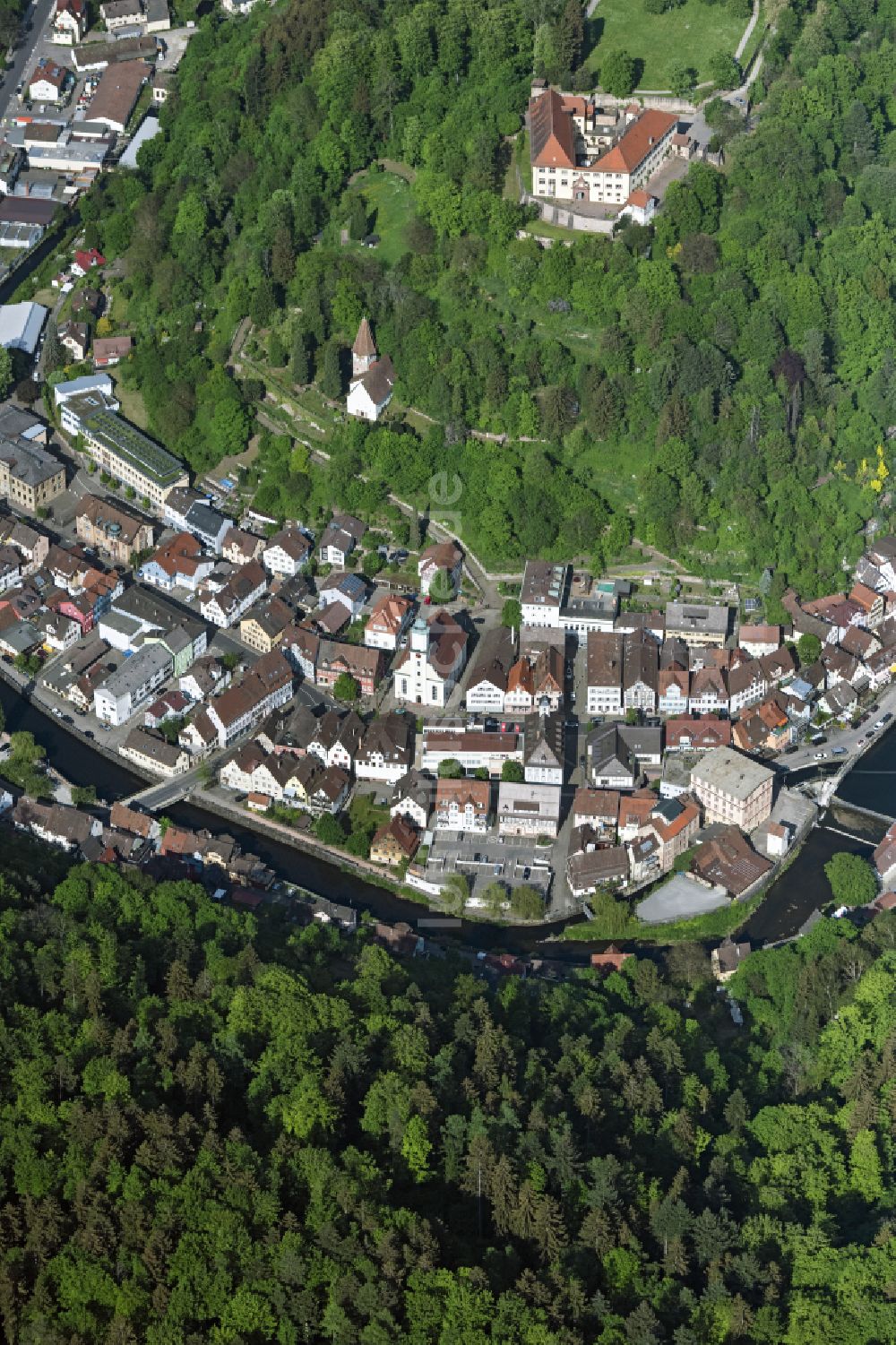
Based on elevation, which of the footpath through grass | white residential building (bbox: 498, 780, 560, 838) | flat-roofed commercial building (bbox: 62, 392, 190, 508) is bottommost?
white residential building (bbox: 498, 780, 560, 838)

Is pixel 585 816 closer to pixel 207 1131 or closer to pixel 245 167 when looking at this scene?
pixel 207 1131

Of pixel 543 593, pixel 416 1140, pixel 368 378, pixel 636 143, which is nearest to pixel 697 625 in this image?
pixel 543 593

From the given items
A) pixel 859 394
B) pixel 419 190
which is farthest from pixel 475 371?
pixel 859 394

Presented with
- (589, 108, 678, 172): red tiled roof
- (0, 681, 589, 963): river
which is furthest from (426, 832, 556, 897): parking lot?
(589, 108, 678, 172): red tiled roof

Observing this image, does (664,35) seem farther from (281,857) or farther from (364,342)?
(281,857)

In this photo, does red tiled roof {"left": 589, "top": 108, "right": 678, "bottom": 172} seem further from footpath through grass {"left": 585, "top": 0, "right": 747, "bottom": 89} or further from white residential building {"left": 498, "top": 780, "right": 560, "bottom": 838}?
white residential building {"left": 498, "top": 780, "right": 560, "bottom": 838}

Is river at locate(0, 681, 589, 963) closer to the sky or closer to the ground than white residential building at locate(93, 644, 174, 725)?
closer to the ground

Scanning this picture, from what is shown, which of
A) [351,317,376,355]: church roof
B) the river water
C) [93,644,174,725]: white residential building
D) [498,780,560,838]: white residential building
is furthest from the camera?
[351,317,376,355]: church roof
